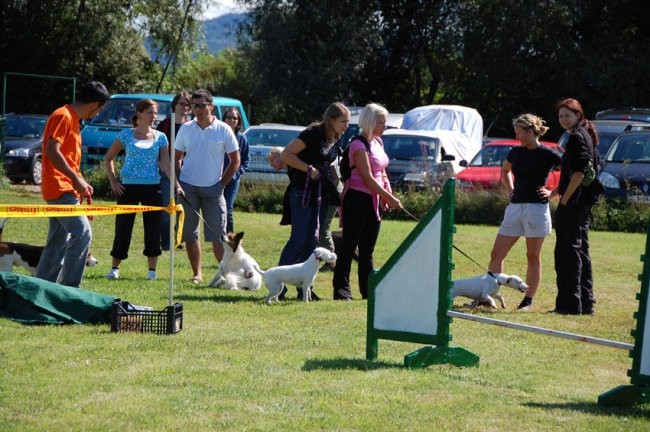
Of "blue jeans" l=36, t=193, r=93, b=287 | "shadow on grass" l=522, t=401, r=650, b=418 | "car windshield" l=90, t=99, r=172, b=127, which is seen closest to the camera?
"shadow on grass" l=522, t=401, r=650, b=418

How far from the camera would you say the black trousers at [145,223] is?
10539mm

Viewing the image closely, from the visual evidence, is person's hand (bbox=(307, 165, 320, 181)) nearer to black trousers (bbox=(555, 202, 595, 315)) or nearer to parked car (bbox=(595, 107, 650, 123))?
black trousers (bbox=(555, 202, 595, 315))

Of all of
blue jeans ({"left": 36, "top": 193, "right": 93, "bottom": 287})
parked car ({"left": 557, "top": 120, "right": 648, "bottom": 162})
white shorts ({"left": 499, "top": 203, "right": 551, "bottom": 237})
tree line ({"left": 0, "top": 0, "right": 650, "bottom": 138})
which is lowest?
blue jeans ({"left": 36, "top": 193, "right": 93, "bottom": 287})

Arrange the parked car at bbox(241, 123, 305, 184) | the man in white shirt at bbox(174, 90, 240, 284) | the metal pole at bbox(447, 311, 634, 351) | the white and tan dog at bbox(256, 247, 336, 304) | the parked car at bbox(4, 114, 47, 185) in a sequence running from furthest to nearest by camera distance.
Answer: the parked car at bbox(4, 114, 47, 185), the parked car at bbox(241, 123, 305, 184), the man in white shirt at bbox(174, 90, 240, 284), the white and tan dog at bbox(256, 247, 336, 304), the metal pole at bbox(447, 311, 634, 351)

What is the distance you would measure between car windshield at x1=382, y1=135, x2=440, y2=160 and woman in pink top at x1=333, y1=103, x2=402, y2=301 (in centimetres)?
1297

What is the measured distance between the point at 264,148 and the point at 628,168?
24.9ft

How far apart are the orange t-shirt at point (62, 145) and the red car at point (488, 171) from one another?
12.3 m

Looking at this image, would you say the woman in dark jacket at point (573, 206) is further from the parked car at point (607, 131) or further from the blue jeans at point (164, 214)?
the parked car at point (607, 131)

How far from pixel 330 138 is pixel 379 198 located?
2.35 ft

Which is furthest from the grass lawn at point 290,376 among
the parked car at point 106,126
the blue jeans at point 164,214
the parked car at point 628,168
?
the parked car at point 106,126

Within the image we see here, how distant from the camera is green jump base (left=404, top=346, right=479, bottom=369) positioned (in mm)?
6684

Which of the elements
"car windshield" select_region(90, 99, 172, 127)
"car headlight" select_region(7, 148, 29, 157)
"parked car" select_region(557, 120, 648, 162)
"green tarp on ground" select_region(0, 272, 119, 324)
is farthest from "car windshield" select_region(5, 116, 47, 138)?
"green tarp on ground" select_region(0, 272, 119, 324)

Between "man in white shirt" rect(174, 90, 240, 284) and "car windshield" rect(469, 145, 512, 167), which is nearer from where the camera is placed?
"man in white shirt" rect(174, 90, 240, 284)

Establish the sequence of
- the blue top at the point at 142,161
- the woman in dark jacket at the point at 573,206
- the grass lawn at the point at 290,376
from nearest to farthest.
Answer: the grass lawn at the point at 290,376 → the woman in dark jacket at the point at 573,206 → the blue top at the point at 142,161
